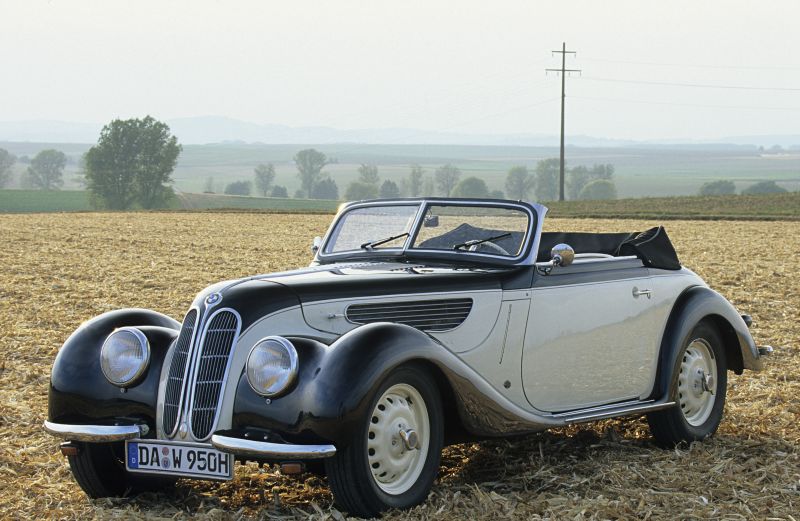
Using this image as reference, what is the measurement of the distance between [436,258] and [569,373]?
1.11 meters

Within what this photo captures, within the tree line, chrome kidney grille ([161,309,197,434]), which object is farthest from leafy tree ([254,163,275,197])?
chrome kidney grille ([161,309,197,434])

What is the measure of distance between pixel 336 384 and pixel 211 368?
73cm

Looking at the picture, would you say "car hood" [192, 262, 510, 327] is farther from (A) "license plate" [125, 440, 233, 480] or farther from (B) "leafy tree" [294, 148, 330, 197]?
(B) "leafy tree" [294, 148, 330, 197]

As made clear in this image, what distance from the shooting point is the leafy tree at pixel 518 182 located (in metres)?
121

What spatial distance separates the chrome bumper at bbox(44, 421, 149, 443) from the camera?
5.68 metres

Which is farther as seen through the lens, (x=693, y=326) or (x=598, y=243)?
(x=598, y=243)

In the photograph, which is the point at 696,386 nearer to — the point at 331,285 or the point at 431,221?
the point at 431,221

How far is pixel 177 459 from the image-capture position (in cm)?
552

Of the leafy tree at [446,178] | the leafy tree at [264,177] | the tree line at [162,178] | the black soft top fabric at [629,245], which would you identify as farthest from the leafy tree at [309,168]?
the black soft top fabric at [629,245]

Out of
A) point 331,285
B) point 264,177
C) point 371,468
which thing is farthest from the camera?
point 264,177

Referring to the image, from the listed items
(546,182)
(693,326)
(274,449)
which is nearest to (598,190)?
(546,182)

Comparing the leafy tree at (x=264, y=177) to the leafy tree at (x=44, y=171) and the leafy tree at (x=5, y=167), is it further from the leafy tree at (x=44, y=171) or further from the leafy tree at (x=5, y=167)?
the leafy tree at (x=5, y=167)

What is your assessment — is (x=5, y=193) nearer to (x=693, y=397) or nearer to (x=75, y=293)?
(x=75, y=293)

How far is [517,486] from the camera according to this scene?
6.19 meters
